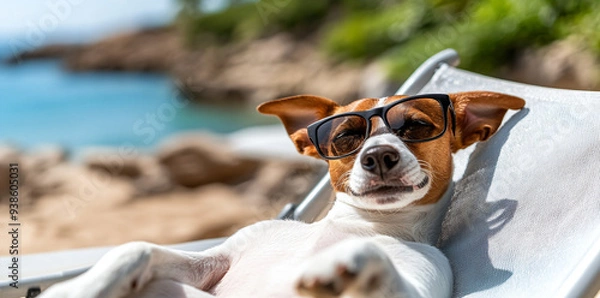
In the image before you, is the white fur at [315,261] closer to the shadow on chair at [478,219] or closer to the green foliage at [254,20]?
the shadow on chair at [478,219]

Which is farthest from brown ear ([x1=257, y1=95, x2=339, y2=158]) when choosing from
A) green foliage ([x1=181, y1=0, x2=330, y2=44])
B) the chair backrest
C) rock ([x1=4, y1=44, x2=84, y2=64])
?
rock ([x1=4, y1=44, x2=84, y2=64])

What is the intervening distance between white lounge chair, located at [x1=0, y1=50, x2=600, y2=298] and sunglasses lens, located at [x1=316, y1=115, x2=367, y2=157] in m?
0.35

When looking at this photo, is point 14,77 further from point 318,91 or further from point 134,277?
point 134,277

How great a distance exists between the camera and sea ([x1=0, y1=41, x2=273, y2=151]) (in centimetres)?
1459

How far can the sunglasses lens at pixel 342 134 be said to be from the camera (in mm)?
1784

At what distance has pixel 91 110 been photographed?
59.5 ft

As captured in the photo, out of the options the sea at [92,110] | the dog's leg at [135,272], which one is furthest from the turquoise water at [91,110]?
the dog's leg at [135,272]

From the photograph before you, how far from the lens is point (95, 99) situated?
1906 cm

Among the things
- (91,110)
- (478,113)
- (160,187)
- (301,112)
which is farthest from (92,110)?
(478,113)

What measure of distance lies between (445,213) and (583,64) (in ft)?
17.4

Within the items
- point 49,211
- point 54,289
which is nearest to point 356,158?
point 54,289

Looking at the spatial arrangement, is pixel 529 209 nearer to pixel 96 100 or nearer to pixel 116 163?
pixel 116 163

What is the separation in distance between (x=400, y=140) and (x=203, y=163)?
7042 millimetres

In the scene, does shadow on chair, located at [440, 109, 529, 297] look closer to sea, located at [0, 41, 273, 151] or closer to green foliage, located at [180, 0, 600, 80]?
green foliage, located at [180, 0, 600, 80]
